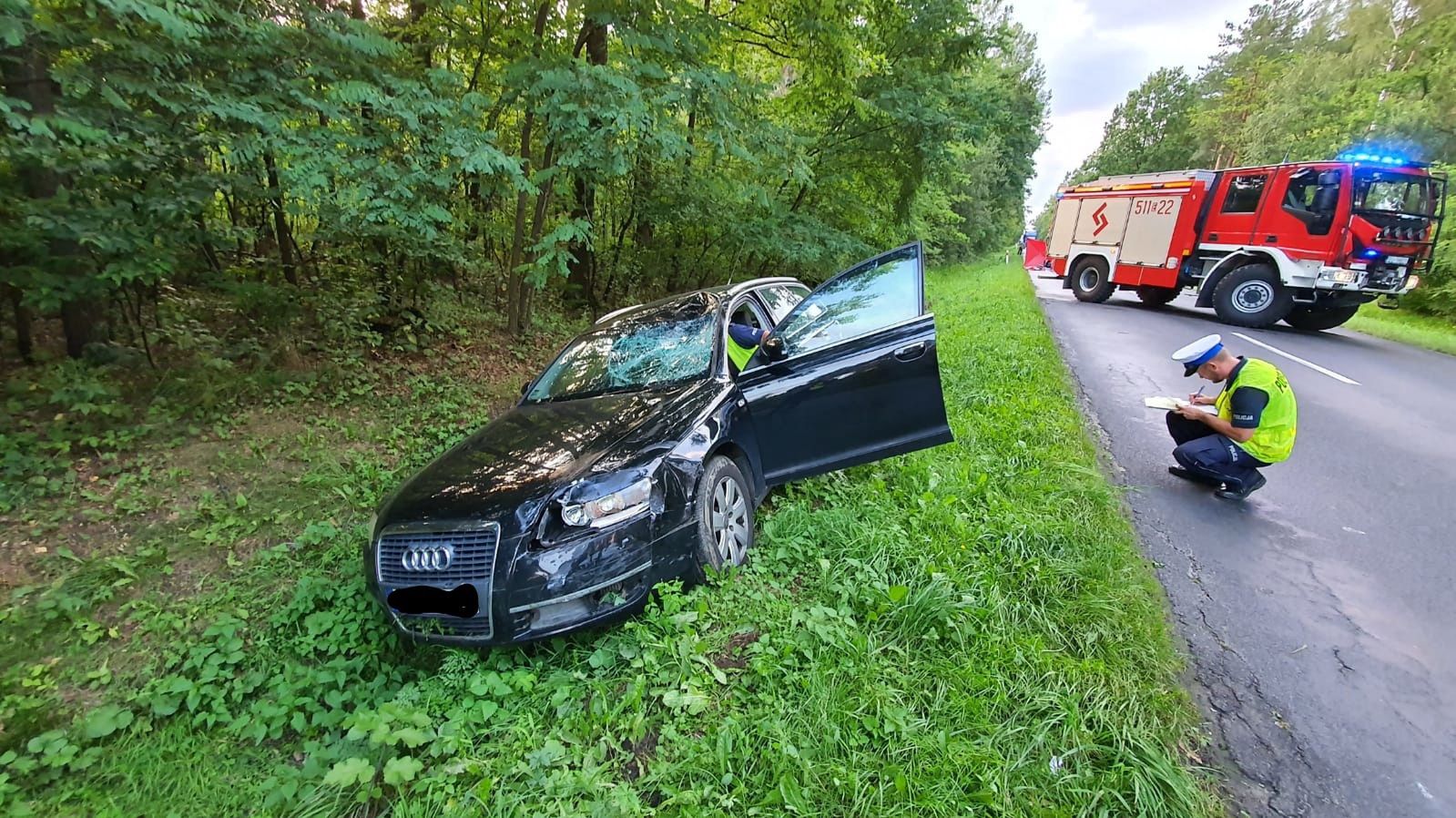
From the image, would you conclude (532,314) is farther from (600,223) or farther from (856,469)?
(856,469)

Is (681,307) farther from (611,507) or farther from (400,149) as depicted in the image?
(400,149)

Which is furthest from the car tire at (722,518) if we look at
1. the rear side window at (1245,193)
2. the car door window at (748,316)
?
the rear side window at (1245,193)

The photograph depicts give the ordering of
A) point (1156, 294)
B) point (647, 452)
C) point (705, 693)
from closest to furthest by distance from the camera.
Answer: point (705, 693) < point (647, 452) < point (1156, 294)

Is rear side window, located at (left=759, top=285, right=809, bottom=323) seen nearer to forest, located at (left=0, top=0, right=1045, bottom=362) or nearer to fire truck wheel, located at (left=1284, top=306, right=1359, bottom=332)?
forest, located at (left=0, top=0, right=1045, bottom=362)

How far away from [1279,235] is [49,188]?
49.7ft

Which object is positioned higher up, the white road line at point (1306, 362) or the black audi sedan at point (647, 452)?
the black audi sedan at point (647, 452)

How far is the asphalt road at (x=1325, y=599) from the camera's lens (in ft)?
6.27

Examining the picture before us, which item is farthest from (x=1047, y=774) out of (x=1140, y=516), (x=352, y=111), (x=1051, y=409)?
(x=352, y=111)

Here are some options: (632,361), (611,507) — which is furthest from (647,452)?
(632,361)

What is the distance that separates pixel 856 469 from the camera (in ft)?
13.5

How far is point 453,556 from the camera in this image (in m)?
2.32

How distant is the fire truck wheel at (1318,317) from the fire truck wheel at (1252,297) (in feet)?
1.88

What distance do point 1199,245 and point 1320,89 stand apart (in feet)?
66.6

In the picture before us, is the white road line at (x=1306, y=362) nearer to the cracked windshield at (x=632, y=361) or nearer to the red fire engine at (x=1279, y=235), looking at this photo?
the red fire engine at (x=1279, y=235)
